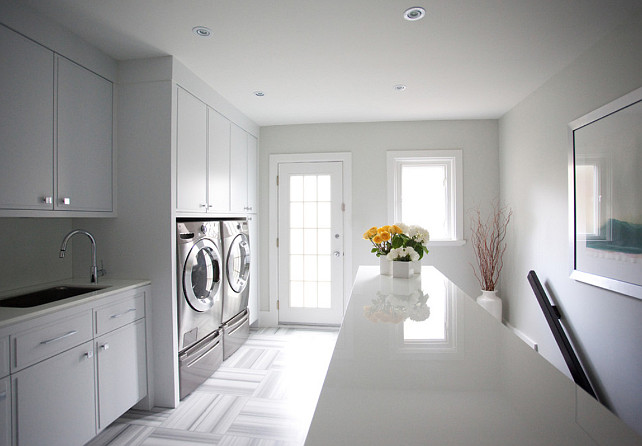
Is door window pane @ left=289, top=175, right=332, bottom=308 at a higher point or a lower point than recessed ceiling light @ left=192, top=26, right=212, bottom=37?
lower

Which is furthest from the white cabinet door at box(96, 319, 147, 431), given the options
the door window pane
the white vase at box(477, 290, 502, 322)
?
the white vase at box(477, 290, 502, 322)

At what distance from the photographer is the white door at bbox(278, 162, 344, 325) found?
4109mm

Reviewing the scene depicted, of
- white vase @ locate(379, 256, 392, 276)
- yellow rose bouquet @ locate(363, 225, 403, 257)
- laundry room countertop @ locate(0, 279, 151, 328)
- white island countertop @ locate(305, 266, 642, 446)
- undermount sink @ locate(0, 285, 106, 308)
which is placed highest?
yellow rose bouquet @ locate(363, 225, 403, 257)

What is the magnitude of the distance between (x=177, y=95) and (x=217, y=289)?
1552 mm

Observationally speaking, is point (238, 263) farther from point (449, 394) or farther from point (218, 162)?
point (449, 394)

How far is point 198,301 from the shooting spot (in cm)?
266

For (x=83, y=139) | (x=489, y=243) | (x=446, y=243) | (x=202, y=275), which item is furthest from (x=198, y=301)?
(x=489, y=243)

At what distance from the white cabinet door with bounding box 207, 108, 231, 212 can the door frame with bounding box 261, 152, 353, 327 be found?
935 millimetres

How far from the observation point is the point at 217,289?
2.94 m

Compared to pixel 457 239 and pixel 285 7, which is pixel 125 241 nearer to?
pixel 285 7

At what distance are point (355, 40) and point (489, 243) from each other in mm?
2779

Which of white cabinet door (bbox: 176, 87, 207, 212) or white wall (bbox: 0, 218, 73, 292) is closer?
white wall (bbox: 0, 218, 73, 292)

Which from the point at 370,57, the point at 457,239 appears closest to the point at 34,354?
the point at 370,57

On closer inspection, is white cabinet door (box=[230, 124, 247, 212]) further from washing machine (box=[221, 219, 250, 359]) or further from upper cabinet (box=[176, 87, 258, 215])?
washing machine (box=[221, 219, 250, 359])
